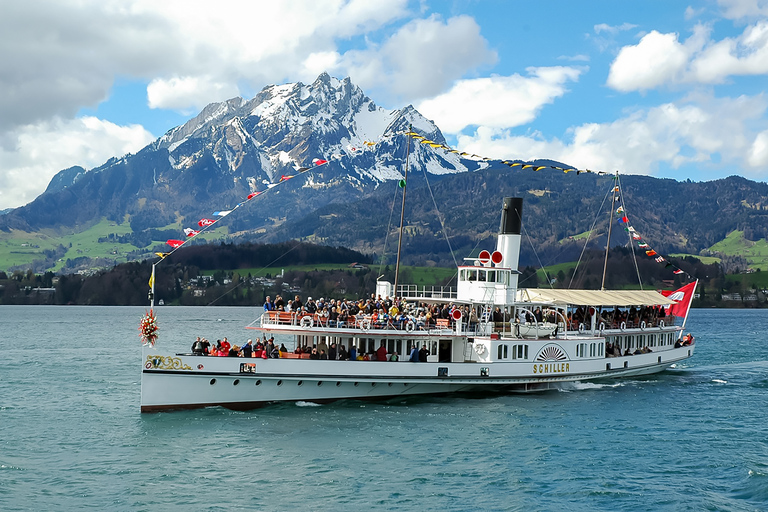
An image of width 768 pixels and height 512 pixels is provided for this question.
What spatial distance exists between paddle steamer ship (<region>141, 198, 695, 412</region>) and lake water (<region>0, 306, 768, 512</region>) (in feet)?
3.43

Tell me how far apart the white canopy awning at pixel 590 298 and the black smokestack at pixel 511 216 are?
4173 mm

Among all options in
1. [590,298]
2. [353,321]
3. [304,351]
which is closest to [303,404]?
[304,351]

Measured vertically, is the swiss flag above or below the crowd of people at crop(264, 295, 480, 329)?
above

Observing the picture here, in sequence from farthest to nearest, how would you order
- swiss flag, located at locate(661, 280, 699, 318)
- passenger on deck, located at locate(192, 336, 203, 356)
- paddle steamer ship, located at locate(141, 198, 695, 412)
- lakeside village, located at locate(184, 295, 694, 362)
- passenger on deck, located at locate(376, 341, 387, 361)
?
swiss flag, located at locate(661, 280, 699, 318) < passenger on deck, located at locate(376, 341, 387, 361) < lakeside village, located at locate(184, 295, 694, 362) < passenger on deck, located at locate(192, 336, 203, 356) < paddle steamer ship, located at locate(141, 198, 695, 412)

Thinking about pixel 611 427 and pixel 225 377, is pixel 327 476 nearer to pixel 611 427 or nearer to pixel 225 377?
pixel 225 377

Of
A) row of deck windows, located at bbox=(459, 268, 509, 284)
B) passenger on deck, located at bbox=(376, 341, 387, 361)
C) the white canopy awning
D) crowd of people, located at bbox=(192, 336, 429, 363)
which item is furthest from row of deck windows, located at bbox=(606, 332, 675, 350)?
passenger on deck, located at bbox=(376, 341, 387, 361)

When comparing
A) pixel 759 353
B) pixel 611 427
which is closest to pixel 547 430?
pixel 611 427

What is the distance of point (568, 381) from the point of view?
47.2 metres

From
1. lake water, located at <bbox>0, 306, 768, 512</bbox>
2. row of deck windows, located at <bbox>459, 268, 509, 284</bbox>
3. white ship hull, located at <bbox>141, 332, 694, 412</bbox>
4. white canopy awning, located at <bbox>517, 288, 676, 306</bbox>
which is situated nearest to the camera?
lake water, located at <bbox>0, 306, 768, 512</bbox>

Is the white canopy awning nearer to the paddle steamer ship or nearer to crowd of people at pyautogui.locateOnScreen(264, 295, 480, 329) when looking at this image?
the paddle steamer ship

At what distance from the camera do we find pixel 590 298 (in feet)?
163

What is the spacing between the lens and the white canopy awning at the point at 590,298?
47.0m

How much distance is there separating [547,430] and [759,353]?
5576 cm

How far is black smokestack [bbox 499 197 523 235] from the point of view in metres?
48.0
